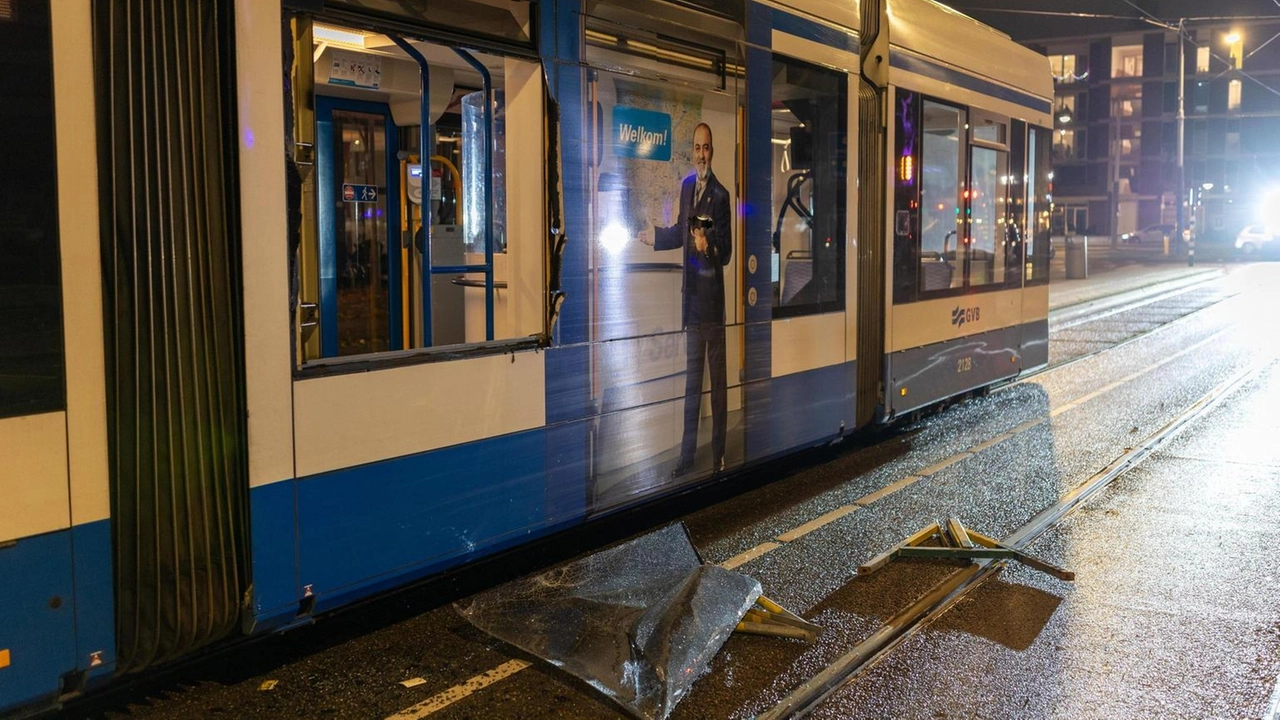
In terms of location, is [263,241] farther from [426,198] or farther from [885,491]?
[885,491]

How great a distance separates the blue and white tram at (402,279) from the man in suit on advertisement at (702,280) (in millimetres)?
23

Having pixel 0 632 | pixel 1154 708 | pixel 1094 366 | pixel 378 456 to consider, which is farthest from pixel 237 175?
pixel 1094 366

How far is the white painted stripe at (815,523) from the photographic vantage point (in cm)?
672

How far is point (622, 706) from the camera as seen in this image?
431 centimetres

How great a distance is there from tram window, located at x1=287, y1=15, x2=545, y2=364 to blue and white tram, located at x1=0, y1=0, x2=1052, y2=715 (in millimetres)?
17

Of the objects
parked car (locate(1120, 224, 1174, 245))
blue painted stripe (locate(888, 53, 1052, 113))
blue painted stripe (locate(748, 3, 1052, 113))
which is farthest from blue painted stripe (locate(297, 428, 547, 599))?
parked car (locate(1120, 224, 1174, 245))

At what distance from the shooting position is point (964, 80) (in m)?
9.63

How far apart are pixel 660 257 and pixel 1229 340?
13883mm

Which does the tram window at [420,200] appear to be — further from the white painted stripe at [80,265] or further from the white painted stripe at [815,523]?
the white painted stripe at [815,523]

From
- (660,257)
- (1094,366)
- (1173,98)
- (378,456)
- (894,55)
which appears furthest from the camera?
(1173,98)

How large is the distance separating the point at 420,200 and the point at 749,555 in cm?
265

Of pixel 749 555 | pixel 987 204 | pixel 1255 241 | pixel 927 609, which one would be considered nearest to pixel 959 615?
pixel 927 609

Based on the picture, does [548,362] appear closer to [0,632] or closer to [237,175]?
[237,175]

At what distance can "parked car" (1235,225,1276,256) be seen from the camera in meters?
49.2
